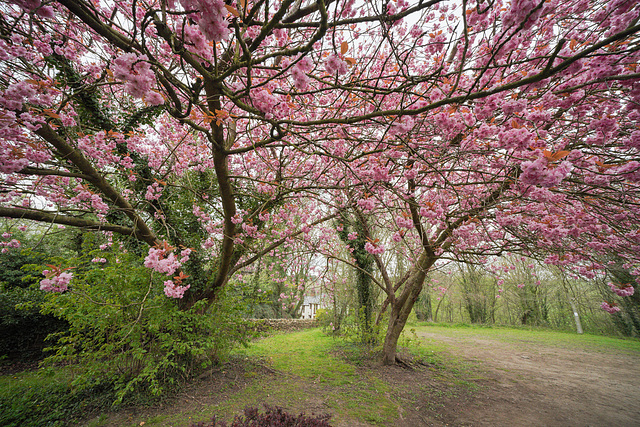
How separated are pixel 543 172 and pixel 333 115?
76.9 inches

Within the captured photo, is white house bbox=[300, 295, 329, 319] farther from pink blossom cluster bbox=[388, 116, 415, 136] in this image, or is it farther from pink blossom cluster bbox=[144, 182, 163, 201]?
pink blossom cluster bbox=[388, 116, 415, 136]

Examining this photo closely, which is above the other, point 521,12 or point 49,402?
point 521,12

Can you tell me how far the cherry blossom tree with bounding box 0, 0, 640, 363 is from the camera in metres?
1.74

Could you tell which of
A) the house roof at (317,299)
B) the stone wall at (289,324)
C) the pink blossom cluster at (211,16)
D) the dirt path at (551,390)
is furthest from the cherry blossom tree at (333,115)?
the stone wall at (289,324)

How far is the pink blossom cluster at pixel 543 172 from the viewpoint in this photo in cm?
172

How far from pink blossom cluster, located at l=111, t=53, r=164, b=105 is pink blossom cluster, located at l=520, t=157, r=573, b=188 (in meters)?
2.62

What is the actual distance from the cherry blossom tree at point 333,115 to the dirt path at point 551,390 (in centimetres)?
200

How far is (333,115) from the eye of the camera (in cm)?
275

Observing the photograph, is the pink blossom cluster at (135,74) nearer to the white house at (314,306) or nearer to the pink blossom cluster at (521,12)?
the pink blossom cluster at (521,12)

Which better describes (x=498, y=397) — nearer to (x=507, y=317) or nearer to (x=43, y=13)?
(x=43, y=13)

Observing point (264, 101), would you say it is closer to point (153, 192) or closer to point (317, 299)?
Result: point (153, 192)

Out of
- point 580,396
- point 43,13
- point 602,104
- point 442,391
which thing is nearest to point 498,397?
point 442,391

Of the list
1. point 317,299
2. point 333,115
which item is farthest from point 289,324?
point 333,115

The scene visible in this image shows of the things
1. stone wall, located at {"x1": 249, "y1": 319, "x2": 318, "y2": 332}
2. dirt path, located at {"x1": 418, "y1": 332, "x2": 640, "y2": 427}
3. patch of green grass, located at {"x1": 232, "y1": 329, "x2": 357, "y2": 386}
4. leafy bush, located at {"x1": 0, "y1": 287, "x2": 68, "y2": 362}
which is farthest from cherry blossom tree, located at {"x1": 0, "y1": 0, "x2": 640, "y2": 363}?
stone wall, located at {"x1": 249, "y1": 319, "x2": 318, "y2": 332}
